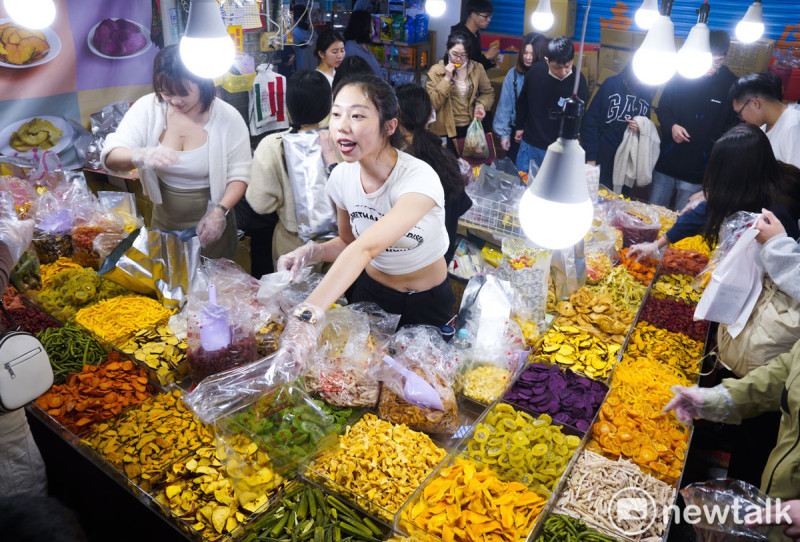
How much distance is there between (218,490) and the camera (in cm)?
174

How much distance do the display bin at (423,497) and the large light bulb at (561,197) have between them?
800mm

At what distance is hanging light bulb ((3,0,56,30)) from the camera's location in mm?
3203

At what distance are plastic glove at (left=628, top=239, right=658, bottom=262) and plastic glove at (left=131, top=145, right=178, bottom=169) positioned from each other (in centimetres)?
264

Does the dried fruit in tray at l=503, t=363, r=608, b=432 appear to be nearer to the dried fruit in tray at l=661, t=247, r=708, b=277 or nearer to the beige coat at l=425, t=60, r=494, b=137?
the dried fruit in tray at l=661, t=247, r=708, b=277

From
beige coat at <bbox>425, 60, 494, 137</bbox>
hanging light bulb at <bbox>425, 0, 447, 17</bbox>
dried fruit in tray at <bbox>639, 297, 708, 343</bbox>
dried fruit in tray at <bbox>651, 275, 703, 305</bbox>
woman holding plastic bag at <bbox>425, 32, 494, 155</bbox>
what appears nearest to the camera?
dried fruit in tray at <bbox>639, 297, 708, 343</bbox>

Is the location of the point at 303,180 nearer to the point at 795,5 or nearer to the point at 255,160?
the point at 255,160

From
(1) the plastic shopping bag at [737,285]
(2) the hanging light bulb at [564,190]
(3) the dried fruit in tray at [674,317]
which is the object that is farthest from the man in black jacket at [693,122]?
(2) the hanging light bulb at [564,190]

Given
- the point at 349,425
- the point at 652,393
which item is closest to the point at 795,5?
the point at 652,393

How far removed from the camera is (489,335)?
238 cm

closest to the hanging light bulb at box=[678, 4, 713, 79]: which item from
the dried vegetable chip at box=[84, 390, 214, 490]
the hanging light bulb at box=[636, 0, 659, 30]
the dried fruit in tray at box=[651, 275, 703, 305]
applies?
the hanging light bulb at box=[636, 0, 659, 30]

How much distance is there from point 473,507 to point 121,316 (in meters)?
1.76

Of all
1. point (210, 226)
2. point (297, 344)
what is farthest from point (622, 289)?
point (210, 226)

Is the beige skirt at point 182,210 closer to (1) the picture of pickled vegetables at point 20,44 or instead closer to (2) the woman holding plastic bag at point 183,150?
(2) the woman holding plastic bag at point 183,150

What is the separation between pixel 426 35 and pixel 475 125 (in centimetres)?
418
